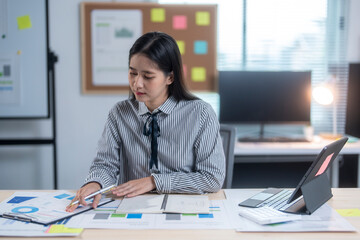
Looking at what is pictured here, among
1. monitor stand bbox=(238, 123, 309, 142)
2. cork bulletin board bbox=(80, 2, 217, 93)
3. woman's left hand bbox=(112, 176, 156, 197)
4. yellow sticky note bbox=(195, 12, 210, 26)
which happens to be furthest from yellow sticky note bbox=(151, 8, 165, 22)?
woman's left hand bbox=(112, 176, 156, 197)

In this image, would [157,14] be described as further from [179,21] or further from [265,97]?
[265,97]

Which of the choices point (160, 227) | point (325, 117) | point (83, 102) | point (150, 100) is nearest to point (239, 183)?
point (325, 117)

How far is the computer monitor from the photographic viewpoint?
293 cm

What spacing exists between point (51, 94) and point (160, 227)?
2084mm

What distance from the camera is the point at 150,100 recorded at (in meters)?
1.67

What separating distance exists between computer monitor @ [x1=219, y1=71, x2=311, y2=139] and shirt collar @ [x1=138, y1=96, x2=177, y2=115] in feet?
4.22

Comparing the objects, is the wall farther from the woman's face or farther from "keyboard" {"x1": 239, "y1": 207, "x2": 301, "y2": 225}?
"keyboard" {"x1": 239, "y1": 207, "x2": 301, "y2": 225}

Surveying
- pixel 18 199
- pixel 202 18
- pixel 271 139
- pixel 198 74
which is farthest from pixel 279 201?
pixel 202 18

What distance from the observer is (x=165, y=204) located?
133 centimetres

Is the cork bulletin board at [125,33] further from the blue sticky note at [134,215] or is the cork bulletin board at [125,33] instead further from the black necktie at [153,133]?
the blue sticky note at [134,215]

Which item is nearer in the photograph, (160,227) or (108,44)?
(160,227)

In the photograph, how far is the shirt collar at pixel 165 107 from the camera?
1.64 metres

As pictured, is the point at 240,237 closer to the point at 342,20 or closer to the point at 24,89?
the point at 24,89

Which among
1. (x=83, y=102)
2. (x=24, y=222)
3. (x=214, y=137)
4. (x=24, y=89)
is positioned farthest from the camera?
(x=83, y=102)
